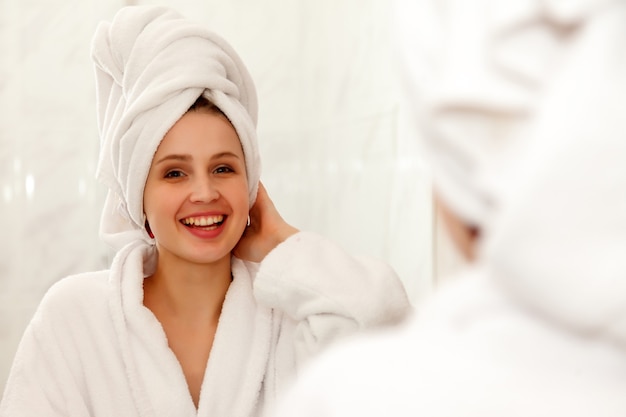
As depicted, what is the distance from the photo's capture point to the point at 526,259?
351 millimetres

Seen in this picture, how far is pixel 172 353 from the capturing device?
131 cm

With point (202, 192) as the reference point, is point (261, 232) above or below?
below

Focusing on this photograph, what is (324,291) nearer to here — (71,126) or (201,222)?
(201,222)

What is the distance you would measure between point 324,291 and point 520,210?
2.96ft

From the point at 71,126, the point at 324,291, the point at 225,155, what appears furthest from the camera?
the point at 71,126

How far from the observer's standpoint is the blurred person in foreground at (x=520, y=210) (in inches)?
13.4

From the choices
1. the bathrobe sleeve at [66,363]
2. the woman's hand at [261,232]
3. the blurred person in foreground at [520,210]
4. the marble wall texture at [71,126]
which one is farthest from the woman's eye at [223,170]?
the blurred person in foreground at [520,210]

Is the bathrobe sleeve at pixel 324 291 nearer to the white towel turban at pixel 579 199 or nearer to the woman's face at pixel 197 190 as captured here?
the woman's face at pixel 197 190

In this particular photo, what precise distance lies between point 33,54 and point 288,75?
29.5 inches

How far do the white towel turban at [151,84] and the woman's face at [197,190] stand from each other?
0.02m

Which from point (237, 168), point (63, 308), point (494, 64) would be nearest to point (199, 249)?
point (237, 168)

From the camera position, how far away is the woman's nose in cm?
130

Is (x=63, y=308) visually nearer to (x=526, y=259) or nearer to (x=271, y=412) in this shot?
(x=271, y=412)

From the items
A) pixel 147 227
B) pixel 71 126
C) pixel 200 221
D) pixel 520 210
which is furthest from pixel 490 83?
pixel 71 126
